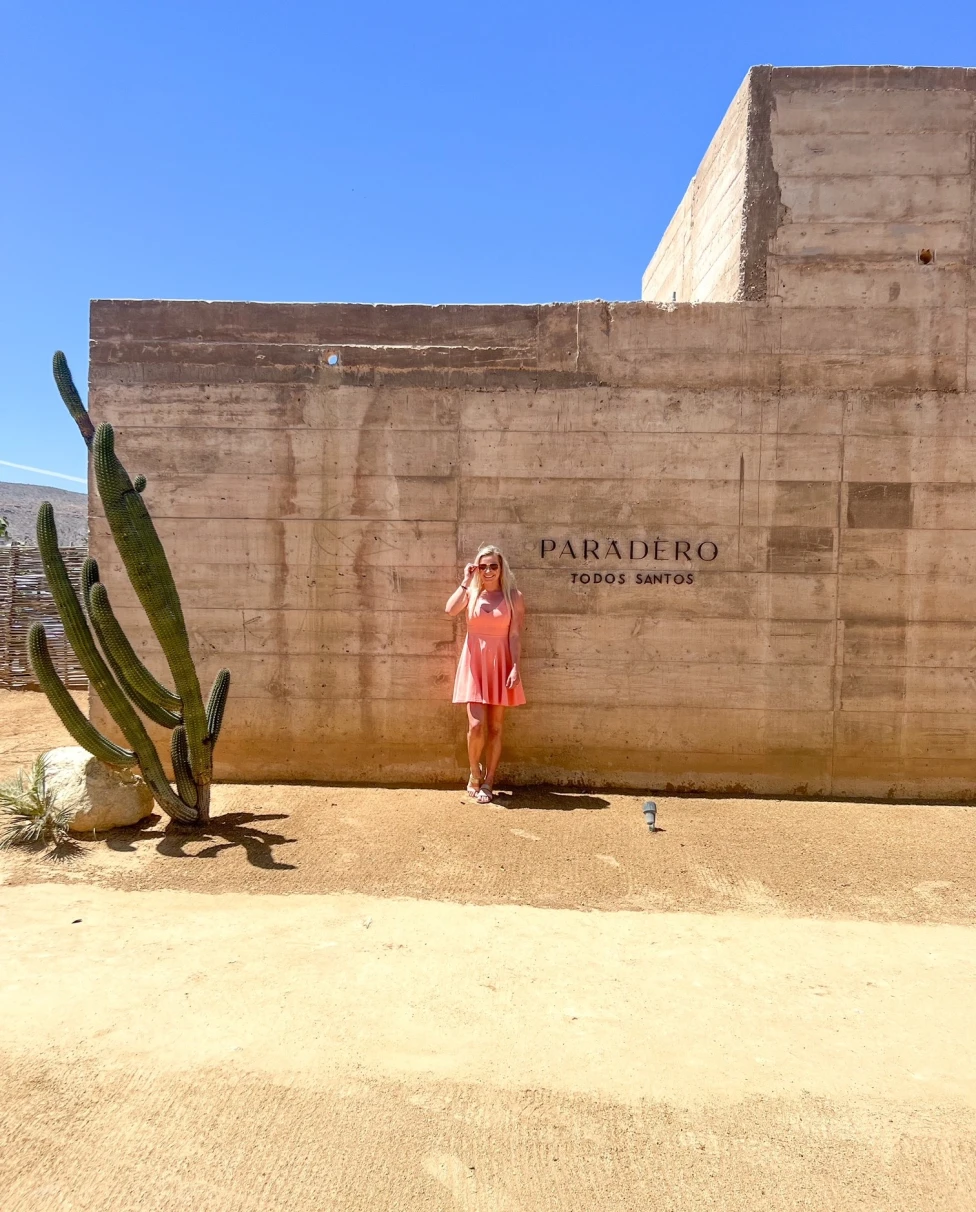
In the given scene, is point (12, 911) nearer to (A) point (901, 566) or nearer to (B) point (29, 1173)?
(B) point (29, 1173)

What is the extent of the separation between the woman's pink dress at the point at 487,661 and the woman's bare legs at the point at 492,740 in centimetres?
12

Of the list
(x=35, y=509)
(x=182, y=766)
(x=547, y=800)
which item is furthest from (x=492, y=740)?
(x=35, y=509)

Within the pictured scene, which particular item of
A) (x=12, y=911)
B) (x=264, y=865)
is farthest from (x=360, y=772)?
(x=12, y=911)

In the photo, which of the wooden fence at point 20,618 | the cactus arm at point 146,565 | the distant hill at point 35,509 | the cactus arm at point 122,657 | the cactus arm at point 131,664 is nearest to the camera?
the cactus arm at point 146,565

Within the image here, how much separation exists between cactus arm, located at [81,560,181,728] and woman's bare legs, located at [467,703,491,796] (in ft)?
6.18

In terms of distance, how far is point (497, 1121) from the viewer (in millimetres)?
2549

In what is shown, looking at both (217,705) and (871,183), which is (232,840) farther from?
(871,183)

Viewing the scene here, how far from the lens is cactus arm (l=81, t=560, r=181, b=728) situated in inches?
191

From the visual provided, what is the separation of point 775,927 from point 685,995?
0.92 metres

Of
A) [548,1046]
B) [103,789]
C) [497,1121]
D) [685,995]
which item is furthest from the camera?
[103,789]

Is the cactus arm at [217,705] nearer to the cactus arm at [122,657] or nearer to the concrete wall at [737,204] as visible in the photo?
the cactus arm at [122,657]

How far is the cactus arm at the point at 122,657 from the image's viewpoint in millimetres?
4859

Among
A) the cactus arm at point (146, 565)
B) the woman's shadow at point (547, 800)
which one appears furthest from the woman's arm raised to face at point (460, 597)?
the cactus arm at point (146, 565)

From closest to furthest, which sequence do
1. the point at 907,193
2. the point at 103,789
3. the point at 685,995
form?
the point at 685,995
the point at 103,789
the point at 907,193
